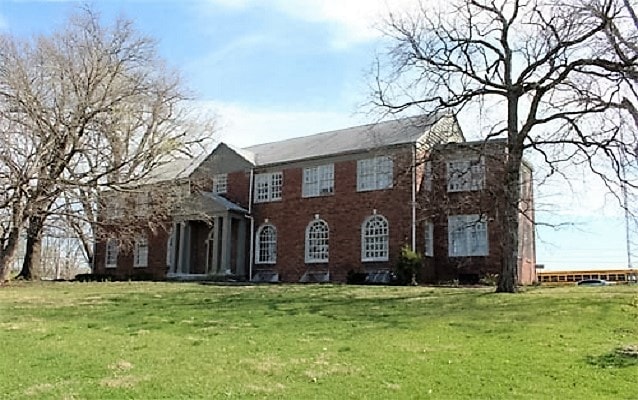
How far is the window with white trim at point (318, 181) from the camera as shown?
3158cm

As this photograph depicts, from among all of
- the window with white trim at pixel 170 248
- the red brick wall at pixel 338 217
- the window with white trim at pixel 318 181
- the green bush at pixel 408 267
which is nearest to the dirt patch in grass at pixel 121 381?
the green bush at pixel 408 267

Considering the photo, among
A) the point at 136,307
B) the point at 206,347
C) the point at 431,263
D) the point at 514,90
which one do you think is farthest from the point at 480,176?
the point at 206,347

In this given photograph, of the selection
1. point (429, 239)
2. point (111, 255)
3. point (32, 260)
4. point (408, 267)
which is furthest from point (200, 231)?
point (408, 267)

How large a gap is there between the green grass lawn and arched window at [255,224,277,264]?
15.0 meters

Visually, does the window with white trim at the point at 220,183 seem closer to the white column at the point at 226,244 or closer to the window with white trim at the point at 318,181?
the white column at the point at 226,244

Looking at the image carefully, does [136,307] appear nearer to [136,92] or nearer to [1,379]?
[1,379]

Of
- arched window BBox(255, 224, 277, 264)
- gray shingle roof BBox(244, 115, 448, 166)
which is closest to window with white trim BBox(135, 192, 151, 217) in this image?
arched window BBox(255, 224, 277, 264)

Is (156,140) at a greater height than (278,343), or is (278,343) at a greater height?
(156,140)

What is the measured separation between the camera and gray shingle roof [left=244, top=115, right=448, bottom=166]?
2962 cm

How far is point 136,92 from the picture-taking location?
25656 millimetres

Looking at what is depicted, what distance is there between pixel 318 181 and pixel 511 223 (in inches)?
522

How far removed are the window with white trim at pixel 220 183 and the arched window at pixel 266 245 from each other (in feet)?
12.2

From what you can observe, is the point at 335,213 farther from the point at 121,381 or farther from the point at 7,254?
the point at 121,381

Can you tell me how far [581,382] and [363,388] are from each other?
9.62 feet
